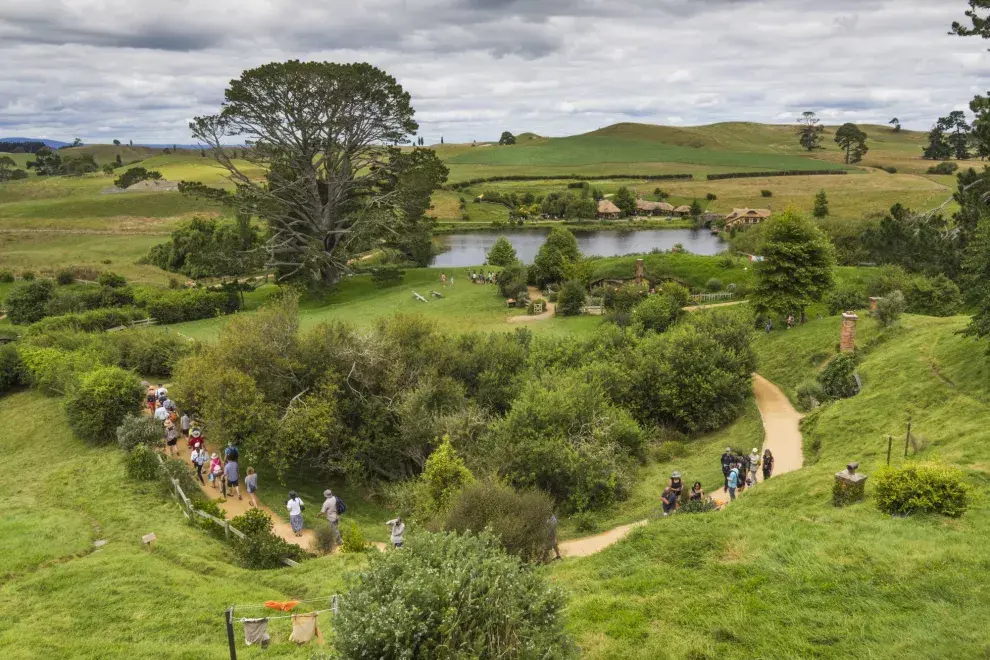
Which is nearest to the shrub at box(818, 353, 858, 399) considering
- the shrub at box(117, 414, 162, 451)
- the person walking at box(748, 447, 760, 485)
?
the person walking at box(748, 447, 760, 485)

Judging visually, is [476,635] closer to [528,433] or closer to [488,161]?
[528,433]

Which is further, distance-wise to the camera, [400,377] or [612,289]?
[612,289]

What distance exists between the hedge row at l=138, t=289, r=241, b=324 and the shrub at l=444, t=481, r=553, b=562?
→ 34.2 m

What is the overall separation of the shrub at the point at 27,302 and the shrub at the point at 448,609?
143 ft

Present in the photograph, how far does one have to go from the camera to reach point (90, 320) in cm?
3528

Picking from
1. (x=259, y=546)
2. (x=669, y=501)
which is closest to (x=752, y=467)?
(x=669, y=501)

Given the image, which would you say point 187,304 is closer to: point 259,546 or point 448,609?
point 259,546

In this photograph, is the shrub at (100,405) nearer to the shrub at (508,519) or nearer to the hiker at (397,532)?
the hiker at (397,532)

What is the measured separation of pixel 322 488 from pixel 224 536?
589 centimetres

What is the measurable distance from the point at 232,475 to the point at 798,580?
566 inches

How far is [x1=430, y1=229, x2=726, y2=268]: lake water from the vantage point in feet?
254

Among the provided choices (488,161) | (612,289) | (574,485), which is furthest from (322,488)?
(488,161)

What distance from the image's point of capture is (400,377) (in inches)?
883

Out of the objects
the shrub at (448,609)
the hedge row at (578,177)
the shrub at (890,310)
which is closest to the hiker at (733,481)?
the shrub at (448,609)
